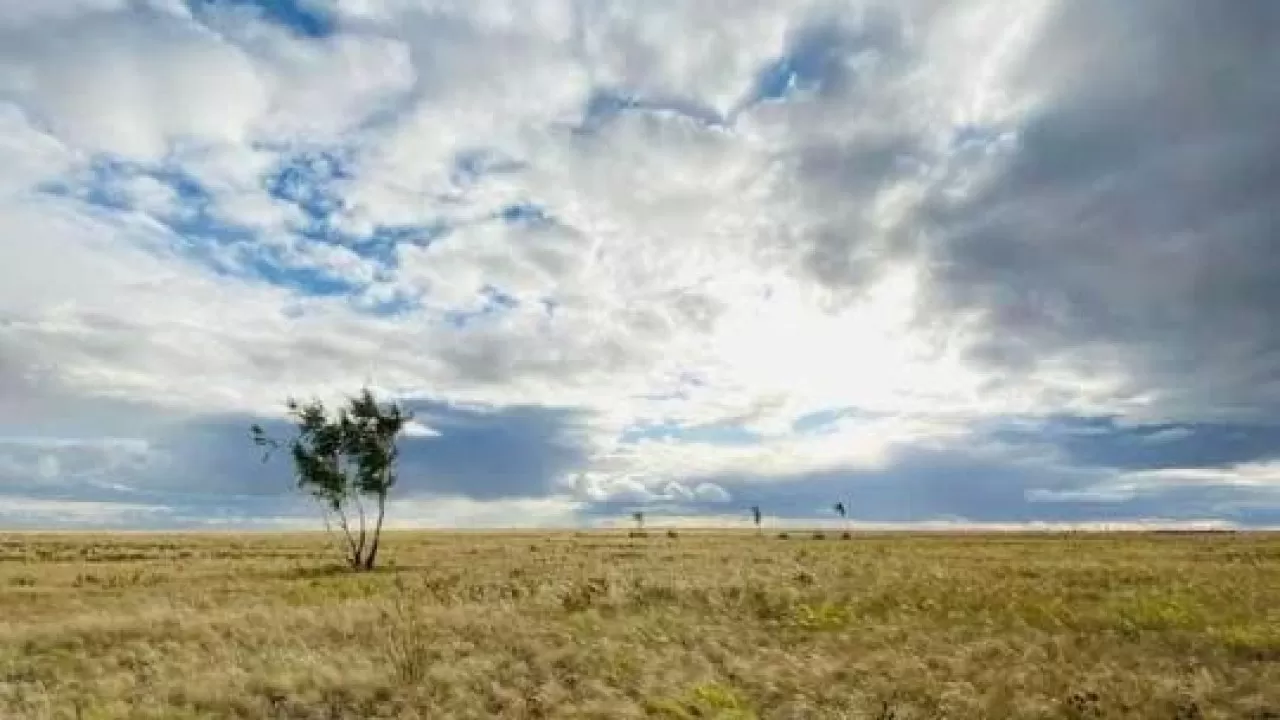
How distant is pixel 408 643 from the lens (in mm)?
17844

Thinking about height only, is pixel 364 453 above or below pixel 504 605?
above

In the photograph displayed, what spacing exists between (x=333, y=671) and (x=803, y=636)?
8.73 meters

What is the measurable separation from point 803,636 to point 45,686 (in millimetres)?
12892

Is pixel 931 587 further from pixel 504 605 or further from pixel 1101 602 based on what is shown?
pixel 504 605

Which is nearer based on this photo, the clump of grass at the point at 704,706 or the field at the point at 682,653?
the clump of grass at the point at 704,706

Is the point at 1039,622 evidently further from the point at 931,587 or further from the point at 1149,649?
the point at 931,587

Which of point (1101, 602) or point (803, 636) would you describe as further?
point (1101, 602)

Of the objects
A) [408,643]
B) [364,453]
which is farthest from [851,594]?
[364,453]

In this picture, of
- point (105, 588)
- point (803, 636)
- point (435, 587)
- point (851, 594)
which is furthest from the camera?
point (105, 588)

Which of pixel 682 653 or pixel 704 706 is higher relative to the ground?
pixel 682 653

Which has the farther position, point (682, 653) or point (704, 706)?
point (682, 653)

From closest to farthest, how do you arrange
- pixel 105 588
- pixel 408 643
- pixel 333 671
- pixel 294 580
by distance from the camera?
pixel 333 671 < pixel 408 643 < pixel 105 588 < pixel 294 580

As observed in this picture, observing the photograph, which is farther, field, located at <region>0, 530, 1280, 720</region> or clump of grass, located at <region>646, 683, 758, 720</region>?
field, located at <region>0, 530, 1280, 720</region>

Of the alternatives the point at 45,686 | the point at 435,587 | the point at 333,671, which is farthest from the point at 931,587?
the point at 45,686
